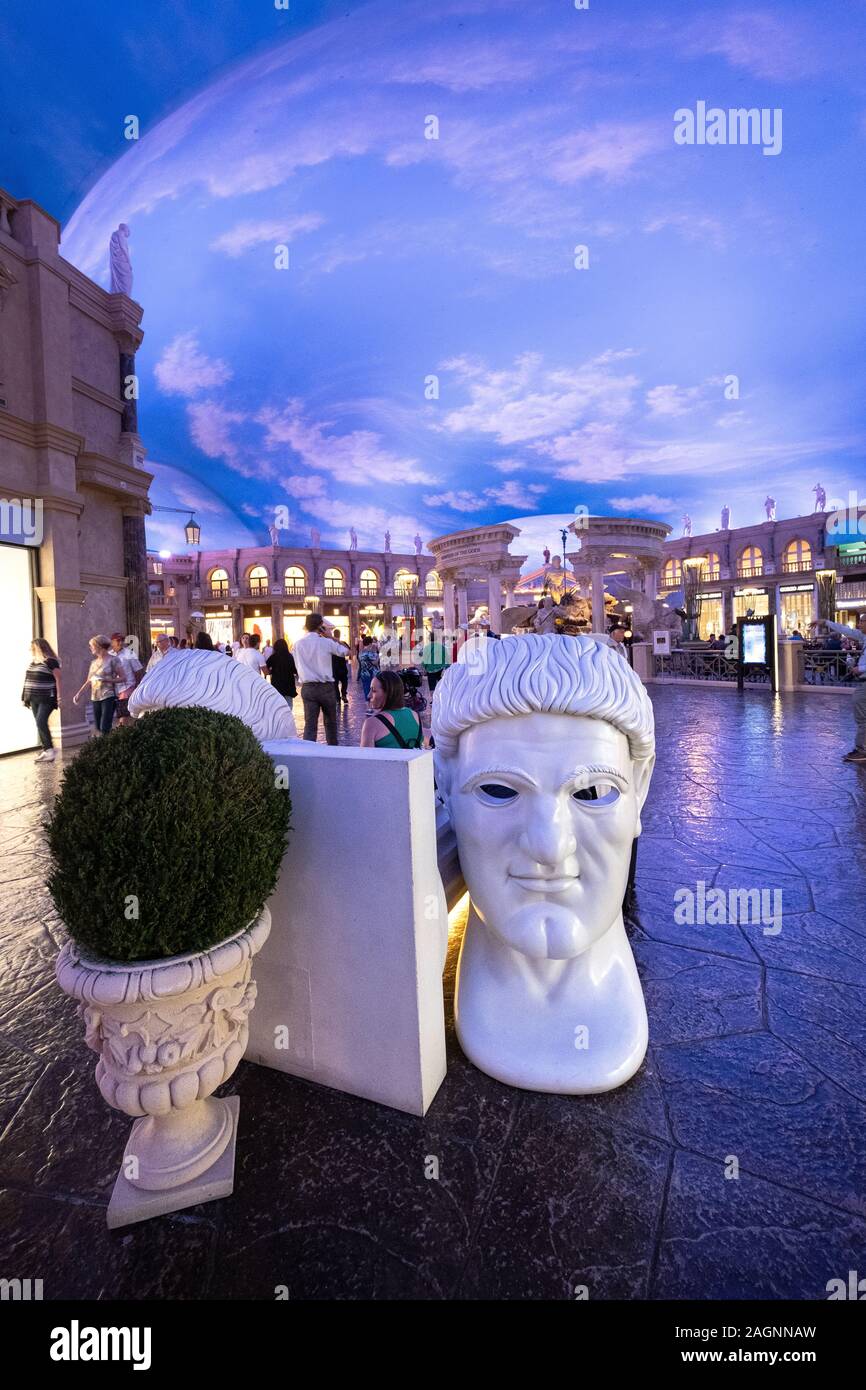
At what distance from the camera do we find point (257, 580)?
4512 centimetres

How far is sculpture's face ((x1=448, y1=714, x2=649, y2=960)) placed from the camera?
1840 millimetres

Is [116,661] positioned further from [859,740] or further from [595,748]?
[859,740]

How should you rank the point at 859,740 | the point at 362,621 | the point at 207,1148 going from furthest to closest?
1. the point at 362,621
2. the point at 859,740
3. the point at 207,1148

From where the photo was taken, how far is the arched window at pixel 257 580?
44844 mm

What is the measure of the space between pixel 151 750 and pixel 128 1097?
0.89m

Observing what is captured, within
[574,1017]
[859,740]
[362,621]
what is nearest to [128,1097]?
[574,1017]

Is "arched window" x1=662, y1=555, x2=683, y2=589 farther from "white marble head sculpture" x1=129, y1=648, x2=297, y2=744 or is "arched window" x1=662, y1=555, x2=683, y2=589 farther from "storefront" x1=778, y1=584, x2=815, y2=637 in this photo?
"white marble head sculpture" x1=129, y1=648, x2=297, y2=744

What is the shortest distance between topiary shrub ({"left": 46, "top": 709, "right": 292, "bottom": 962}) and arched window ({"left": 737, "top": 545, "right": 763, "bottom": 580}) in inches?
1767

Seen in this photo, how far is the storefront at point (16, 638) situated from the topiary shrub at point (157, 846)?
9.43m

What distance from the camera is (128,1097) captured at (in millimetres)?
1537

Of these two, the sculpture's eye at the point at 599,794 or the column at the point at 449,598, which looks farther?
the column at the point at 449,598

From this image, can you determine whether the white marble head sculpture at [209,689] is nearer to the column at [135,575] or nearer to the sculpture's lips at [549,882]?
the sculpture's lips at [549,882]

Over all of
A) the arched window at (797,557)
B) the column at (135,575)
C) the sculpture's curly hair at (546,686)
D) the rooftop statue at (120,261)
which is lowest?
the sculpture's curly hair at (546,686)
